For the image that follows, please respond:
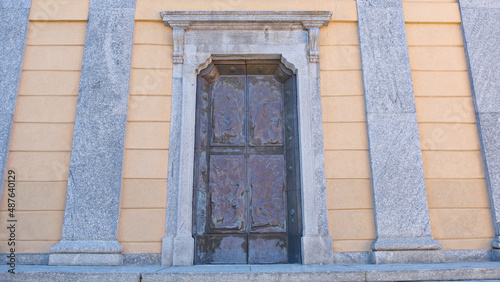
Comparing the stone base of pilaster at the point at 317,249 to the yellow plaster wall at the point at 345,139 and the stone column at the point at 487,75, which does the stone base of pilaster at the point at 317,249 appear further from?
the stone column at the point at 487,75

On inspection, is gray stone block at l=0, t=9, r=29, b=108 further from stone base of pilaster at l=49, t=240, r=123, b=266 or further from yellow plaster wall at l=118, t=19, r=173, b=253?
stone base of pilaster at l=49, t=240, r=123, b=266

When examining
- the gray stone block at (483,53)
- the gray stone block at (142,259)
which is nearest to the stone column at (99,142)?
the gray stone block at (142,259)

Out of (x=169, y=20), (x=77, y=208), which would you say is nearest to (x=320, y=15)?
(x=169, y=20)

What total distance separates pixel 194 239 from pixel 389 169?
9.63 ft

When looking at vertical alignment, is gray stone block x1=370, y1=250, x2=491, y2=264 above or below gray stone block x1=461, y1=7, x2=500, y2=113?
below

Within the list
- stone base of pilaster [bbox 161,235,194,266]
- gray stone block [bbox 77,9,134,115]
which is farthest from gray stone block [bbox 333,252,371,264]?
gray stone block [bbox 77,9,134,115]

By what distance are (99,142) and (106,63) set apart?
125 centimetres

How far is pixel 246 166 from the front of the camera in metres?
5.86

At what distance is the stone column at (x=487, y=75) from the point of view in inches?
214

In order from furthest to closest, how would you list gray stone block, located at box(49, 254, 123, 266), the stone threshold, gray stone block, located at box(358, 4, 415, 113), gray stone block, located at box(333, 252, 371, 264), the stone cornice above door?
the stone cornice above door → gray stone block, located at box(358, 4, 415, 113) → gray stone block, located at box(333, 252, 371, 264) → gray stone block, located at box(49, 254, 123, 266) → the stone threshold

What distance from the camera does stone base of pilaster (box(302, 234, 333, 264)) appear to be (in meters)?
5.09

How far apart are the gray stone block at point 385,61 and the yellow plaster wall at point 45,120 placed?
4.42m

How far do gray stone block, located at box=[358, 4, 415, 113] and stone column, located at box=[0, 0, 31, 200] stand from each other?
206 inches

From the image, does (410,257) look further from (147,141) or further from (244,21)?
(244,21)
